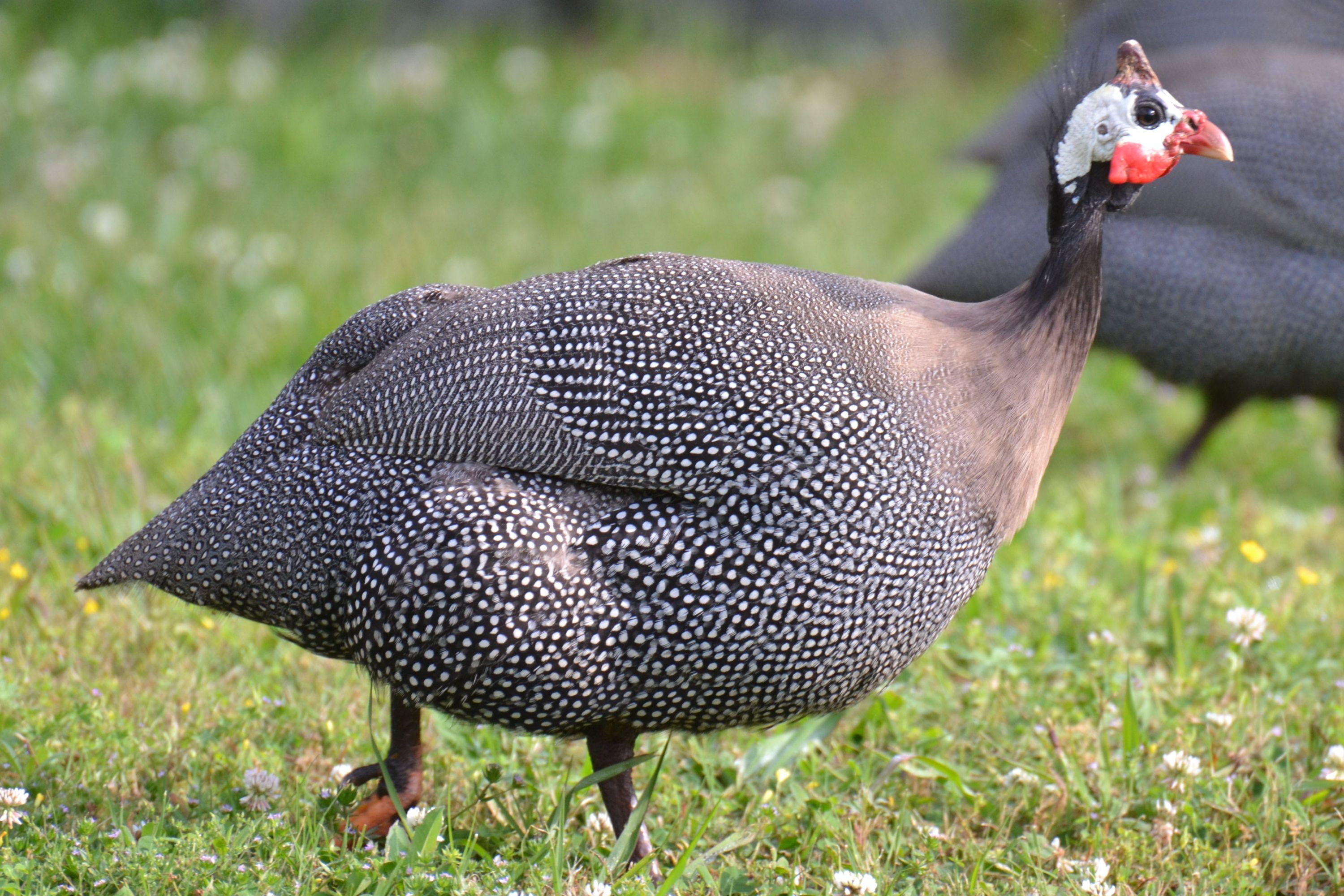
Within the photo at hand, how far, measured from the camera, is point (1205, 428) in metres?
4.75

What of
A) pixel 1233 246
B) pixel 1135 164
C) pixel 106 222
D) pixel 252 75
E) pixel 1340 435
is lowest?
pixel 1340 435

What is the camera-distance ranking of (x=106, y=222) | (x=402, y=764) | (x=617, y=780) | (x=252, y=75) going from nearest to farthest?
(x=617, y=780)
(x=402, y=764)
(x=106, y=222)
(x=252, y=75)

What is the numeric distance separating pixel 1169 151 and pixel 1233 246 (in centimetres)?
175

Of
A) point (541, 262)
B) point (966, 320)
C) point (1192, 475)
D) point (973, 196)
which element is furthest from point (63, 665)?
point (973, 196)

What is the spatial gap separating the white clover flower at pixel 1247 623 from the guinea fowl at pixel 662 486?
822mm

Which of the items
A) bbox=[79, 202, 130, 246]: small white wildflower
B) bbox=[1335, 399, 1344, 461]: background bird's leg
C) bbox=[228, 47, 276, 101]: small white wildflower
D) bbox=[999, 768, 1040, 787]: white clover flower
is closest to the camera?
bbox=[999, 768, 1040, 787]: white clover flower

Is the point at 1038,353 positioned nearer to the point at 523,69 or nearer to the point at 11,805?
the point at 11,805

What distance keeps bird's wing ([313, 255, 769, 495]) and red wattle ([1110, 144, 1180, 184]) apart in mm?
621

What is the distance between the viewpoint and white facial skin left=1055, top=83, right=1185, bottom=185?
245cm

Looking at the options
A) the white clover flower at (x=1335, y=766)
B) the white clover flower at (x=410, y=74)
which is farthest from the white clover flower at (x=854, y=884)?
the white clover flower at (x=410, y=74)

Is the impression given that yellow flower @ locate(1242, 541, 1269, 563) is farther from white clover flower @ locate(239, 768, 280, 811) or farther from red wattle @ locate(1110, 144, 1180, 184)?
white clover flower @ locate(239, 768, 280, 811)

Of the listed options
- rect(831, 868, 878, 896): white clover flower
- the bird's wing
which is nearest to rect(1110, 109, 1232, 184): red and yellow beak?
the bird's wing

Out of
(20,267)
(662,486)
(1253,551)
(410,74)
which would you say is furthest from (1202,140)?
(410,74)

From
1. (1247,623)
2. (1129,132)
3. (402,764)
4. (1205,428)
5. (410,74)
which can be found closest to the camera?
(1129,132)
